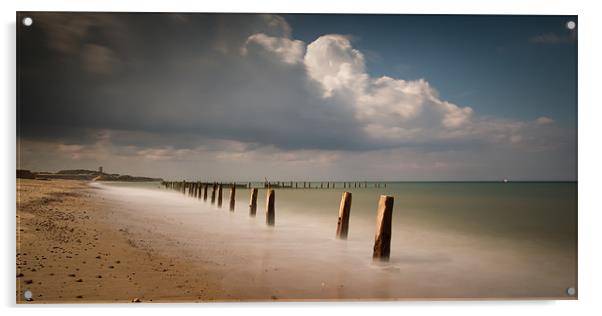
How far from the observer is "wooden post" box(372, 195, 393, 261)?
4.03 m

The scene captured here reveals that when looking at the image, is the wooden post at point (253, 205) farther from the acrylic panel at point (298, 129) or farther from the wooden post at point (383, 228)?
the wooden post at point (383, 228)

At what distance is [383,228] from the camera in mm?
4105

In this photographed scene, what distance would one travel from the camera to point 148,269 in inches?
150

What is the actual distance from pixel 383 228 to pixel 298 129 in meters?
1.24

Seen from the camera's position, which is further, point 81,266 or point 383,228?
point 383,228

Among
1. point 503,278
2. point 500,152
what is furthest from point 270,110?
point 503,278

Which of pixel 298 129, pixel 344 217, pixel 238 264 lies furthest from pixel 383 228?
pixel 238 264

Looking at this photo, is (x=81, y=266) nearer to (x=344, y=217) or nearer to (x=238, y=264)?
(x=238, y=264)

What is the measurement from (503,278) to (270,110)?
268cm

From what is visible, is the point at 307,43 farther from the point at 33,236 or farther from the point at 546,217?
the point at 33,236

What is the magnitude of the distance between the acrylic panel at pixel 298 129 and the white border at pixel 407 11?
77mm

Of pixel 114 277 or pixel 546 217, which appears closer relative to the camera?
pixel 114 277

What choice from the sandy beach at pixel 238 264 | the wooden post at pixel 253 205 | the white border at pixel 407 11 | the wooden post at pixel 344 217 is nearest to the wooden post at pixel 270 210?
the wooden post at pixel 253 205

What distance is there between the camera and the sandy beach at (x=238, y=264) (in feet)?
12.2
